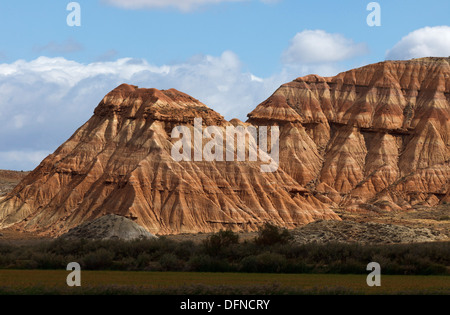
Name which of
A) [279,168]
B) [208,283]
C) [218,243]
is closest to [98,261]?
[218,243]

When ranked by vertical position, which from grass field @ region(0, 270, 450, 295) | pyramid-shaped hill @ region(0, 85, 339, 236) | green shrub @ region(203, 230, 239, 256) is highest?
pyramid-shaped hill @ region(0, 85, 339, 236)

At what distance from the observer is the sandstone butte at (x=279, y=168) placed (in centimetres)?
10125

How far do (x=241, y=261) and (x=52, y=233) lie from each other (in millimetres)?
53642

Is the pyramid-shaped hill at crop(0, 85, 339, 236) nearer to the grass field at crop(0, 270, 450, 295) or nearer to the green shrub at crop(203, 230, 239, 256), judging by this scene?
the green shrub at crop(203, 230, 239, 256)

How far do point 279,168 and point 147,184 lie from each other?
28.6m

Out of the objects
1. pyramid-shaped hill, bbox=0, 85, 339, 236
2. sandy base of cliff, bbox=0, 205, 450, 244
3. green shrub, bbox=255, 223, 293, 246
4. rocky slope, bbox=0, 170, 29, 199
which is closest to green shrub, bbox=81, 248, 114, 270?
green shrub, bbox=255, 223, 293, 246

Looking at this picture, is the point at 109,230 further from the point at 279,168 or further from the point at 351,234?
the point at 279,168


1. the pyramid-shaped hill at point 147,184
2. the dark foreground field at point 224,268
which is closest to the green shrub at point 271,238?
the dark foreground field at point 224,268

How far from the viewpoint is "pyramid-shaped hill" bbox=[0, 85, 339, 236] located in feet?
326

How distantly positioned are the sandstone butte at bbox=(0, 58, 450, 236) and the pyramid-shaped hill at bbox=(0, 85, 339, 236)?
190mm

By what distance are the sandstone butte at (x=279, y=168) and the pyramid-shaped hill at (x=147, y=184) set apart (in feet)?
0.62

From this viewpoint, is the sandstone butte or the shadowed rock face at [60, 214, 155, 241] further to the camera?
the sandstone butte

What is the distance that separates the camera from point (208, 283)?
37.4m

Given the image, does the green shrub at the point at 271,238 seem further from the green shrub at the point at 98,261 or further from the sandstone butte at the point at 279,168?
the sandstone butte at the point at 279,168
